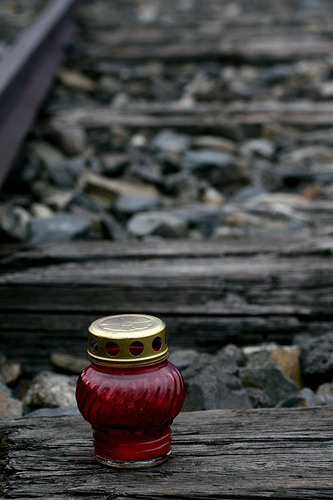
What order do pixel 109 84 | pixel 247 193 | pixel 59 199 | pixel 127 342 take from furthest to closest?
pixel 109 84, pixel 247 193, pixel 59 199, pixel 127 342

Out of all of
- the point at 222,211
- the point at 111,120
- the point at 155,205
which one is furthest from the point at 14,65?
the point at 222,211

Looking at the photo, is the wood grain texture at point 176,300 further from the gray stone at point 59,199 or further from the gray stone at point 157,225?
the gray stone at point 59,199

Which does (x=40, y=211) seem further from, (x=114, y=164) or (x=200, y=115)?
(x=200, y=115)

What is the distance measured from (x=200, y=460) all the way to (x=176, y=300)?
2.43 feet

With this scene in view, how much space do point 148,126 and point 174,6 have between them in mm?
3559

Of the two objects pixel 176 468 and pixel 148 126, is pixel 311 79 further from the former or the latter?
pixel 176 468

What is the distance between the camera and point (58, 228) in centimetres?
206

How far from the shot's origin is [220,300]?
66.9 inches

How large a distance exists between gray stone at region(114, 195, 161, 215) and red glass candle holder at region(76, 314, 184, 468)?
1.49m

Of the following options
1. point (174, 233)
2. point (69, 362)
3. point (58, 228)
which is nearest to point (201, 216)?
point (174, 233)

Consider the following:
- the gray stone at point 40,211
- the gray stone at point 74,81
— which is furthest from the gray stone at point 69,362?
the gray stone at point 74,81

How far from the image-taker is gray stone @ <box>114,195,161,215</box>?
2.44 m

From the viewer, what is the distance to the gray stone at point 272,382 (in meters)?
1.39

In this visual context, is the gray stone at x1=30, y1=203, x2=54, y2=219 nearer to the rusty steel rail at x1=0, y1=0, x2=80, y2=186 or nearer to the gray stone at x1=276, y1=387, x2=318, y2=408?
the rusty steel rail at x1=0, y1=0, x2=80, y2=186
